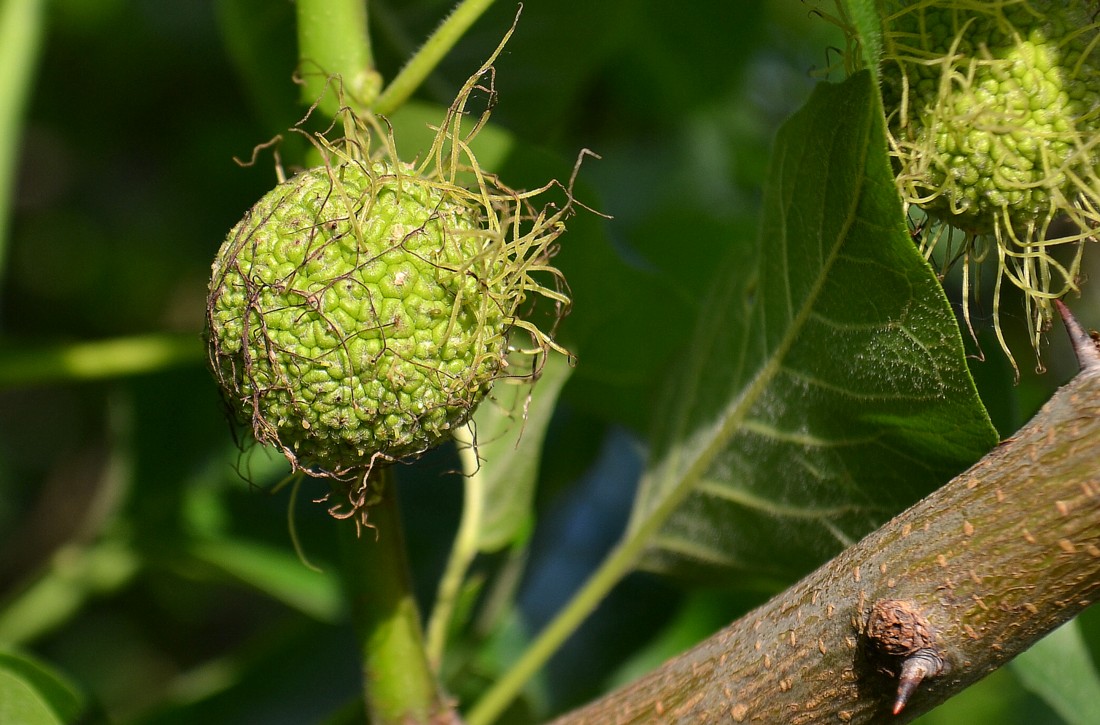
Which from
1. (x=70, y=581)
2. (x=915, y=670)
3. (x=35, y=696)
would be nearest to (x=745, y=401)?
(x=915, y=670)

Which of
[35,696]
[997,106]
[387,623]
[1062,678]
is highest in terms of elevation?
[997,106]

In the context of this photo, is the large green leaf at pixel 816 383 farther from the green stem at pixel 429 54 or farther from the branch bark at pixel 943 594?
the green stem at pixel 429 54

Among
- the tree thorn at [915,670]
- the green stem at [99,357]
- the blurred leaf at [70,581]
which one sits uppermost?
the green stem at [99,357]

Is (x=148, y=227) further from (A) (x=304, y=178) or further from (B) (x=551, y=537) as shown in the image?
(A) (x=304, y=178)

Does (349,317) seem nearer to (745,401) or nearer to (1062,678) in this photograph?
(745,401)

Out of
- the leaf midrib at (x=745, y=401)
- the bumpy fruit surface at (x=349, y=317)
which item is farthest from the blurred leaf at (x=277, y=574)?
the bumpy fruit surface at (x=349, y=317)

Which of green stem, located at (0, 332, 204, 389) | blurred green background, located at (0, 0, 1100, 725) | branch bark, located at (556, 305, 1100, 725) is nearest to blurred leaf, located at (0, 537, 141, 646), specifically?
blurred green background, located at (0, 0, 1100, 725)

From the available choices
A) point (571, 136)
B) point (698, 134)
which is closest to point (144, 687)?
point (571, 136)
